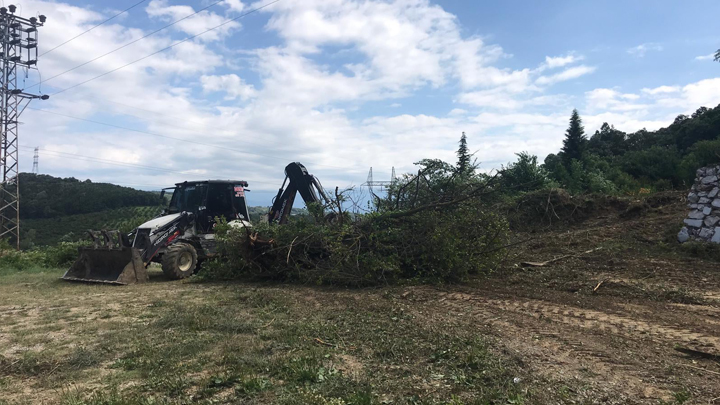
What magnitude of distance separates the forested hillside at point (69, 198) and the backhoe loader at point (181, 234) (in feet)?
88.2

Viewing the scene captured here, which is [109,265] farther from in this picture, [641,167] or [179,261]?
[641,167]

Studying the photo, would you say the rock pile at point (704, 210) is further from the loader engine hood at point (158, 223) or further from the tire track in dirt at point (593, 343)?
the loader engine hood at point (158, 223)

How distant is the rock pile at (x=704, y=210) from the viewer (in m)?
10.0

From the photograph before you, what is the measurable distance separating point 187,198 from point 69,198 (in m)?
34.3

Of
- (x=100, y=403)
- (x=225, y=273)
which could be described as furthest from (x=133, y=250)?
(x=100, y=403)

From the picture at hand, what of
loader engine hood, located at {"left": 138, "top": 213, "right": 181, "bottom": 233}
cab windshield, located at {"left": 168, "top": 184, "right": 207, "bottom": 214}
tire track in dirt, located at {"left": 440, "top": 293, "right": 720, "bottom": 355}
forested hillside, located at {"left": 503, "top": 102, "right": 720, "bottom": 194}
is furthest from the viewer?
forested hillside, located at {"left": 503, "top": 102, "right": 720, "bottom": 194}

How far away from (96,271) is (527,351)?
379 inches

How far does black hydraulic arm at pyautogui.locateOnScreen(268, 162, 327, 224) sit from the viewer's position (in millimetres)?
12156

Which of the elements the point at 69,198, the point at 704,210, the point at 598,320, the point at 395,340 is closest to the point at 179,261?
the point at 395,340

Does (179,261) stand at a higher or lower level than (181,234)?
lower

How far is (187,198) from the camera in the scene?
40.6 ft

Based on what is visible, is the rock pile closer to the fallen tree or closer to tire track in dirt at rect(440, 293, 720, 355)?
the fallen tree

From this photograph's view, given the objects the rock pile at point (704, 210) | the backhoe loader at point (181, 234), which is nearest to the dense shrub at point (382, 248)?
the backhoe loader at point (181, 234)

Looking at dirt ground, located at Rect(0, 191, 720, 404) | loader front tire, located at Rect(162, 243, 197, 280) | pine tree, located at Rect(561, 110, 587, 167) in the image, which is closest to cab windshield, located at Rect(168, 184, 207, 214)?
loader front tire, located at Rect(162, 243, 197, 280)
